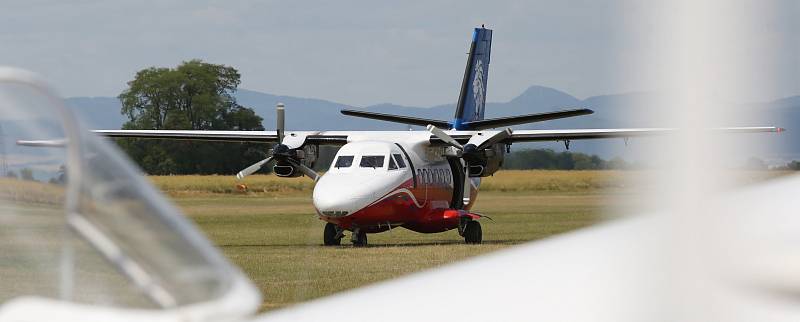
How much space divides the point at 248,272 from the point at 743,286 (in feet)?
34.1

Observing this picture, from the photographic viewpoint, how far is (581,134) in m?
18.6

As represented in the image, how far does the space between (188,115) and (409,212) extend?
40002 mm

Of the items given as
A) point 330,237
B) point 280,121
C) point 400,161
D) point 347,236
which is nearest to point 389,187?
point 400,161

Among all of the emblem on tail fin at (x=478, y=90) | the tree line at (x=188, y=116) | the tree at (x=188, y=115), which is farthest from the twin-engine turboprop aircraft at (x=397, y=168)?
the tree at (x=188, y=115)

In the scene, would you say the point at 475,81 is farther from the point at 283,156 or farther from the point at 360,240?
the point at 360,240

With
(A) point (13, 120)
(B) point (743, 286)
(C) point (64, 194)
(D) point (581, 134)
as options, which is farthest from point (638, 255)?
(D) point (581, 134)

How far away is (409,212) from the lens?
15461 millimetres

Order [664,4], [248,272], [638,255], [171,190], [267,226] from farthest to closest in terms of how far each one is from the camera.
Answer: [171,190], [267,226], [248,272], [638,255], [664,4]

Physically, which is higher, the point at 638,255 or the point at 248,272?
the point at 638,255

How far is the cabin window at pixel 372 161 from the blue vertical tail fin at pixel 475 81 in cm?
567

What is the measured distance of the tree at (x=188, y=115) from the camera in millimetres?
44344

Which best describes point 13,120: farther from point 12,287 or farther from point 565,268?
point 565,268

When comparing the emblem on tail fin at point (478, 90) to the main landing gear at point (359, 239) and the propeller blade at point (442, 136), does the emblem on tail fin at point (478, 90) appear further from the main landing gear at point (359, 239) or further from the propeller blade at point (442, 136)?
the main landing gear at point (359, 239)

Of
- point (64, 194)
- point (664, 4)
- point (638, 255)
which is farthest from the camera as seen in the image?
point (64, 194)
